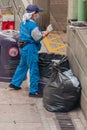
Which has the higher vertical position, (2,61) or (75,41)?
(75,41)

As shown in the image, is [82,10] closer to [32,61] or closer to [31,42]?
[31,42]

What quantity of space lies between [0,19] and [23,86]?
202 inches

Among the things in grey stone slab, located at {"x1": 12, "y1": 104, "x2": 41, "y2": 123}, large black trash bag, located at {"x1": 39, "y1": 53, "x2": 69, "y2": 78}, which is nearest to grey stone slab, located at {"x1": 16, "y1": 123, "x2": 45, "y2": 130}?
grey stone slab, located at {"x1": 12, "y1": 104, "x2": 41, "y2": 123}

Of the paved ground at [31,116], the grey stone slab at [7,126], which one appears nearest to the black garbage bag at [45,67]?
the paved ground at [31,116]

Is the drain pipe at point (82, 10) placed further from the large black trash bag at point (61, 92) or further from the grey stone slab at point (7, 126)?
the grey stone slab at point (7, 126)

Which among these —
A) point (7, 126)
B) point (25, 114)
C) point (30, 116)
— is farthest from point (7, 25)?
point (7, 126)

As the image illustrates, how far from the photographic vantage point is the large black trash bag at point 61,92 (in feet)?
24.6

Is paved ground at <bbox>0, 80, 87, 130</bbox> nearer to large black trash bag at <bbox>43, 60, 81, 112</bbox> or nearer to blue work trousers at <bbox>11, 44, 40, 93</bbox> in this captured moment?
large black trash bag at <bbox>43, 60, 81, 112</bbox>

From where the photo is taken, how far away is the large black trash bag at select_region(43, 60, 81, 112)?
24.6 feet

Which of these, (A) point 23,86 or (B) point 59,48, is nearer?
(A) point 23,86

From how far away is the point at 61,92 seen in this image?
7508 millimetres

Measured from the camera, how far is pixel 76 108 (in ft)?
25.5

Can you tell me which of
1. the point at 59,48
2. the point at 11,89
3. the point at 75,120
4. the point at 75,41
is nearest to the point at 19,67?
the point at 11,89

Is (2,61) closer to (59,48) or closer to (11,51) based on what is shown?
(11,51)
